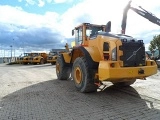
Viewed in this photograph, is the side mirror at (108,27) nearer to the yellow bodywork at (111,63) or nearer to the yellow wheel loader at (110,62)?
the yellow wheel loader at (110,62)

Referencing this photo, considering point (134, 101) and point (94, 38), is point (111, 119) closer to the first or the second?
point (134, 101)

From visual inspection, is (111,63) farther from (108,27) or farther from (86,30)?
(108,27)

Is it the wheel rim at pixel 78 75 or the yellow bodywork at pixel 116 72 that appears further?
the wheel rim at pixel 78 75

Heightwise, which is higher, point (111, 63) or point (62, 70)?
point (111, 63)

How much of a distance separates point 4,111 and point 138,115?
3339mm

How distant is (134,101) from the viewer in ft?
22.2

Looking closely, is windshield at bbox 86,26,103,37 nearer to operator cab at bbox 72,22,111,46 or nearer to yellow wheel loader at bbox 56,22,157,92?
operator cab at bbox 72,22,111,46

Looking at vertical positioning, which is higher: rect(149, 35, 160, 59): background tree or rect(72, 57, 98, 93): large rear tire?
rect(149, 35, 160, 59): background tree

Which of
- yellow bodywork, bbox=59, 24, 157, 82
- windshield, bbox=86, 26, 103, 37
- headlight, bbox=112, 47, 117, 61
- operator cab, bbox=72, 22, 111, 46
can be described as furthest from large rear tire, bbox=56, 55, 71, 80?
headlight, bbox=112, 47, 117, 61

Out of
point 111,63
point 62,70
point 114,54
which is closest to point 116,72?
point 111,63

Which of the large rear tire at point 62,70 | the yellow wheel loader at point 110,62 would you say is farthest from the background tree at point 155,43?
the yellow wheel loader at point 110,62

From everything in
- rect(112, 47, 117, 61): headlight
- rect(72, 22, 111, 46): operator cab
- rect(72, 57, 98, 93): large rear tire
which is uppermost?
rect(72, 22, 111, 46): operator cab

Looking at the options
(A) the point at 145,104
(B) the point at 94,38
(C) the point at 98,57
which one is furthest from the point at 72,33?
(A) the point at 145,104

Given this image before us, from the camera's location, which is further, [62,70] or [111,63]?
[62,70]
